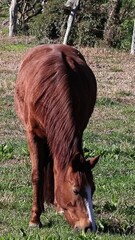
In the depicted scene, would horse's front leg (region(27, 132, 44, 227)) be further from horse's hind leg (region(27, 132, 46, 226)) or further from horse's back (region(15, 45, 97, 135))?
horse's back (region(15, 45, 97, 135))

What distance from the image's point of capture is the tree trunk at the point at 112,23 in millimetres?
26508

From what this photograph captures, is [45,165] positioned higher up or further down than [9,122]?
higher up

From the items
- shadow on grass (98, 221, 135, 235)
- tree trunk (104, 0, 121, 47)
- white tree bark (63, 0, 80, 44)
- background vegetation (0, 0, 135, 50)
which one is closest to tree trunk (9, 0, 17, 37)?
background vegetation (0, 0, 135, 50)

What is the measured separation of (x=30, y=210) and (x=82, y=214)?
1316 millimetres

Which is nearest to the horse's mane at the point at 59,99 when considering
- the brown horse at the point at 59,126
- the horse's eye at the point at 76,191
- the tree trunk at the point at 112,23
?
the brown horse at the point at 59,126

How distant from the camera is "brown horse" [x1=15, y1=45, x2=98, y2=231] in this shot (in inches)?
234

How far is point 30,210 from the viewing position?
7109 millimetres

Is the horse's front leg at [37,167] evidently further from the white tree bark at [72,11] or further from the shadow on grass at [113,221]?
the white tree bark at [72,11]

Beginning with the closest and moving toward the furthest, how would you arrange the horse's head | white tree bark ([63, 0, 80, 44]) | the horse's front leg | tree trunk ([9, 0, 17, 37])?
the horse's head < the horse's front leg < white tree bark ([63, 0, 80, 44]) < tree trunk ([9, 0, 17, 37])

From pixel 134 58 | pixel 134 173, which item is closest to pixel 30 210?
pixel 134 173

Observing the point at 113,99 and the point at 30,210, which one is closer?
the point at 30,210

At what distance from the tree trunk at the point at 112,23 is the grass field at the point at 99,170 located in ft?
27.7

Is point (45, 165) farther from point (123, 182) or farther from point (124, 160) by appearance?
point (124, 160)

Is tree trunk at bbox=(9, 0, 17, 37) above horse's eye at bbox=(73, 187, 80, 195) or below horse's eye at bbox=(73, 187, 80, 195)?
below
